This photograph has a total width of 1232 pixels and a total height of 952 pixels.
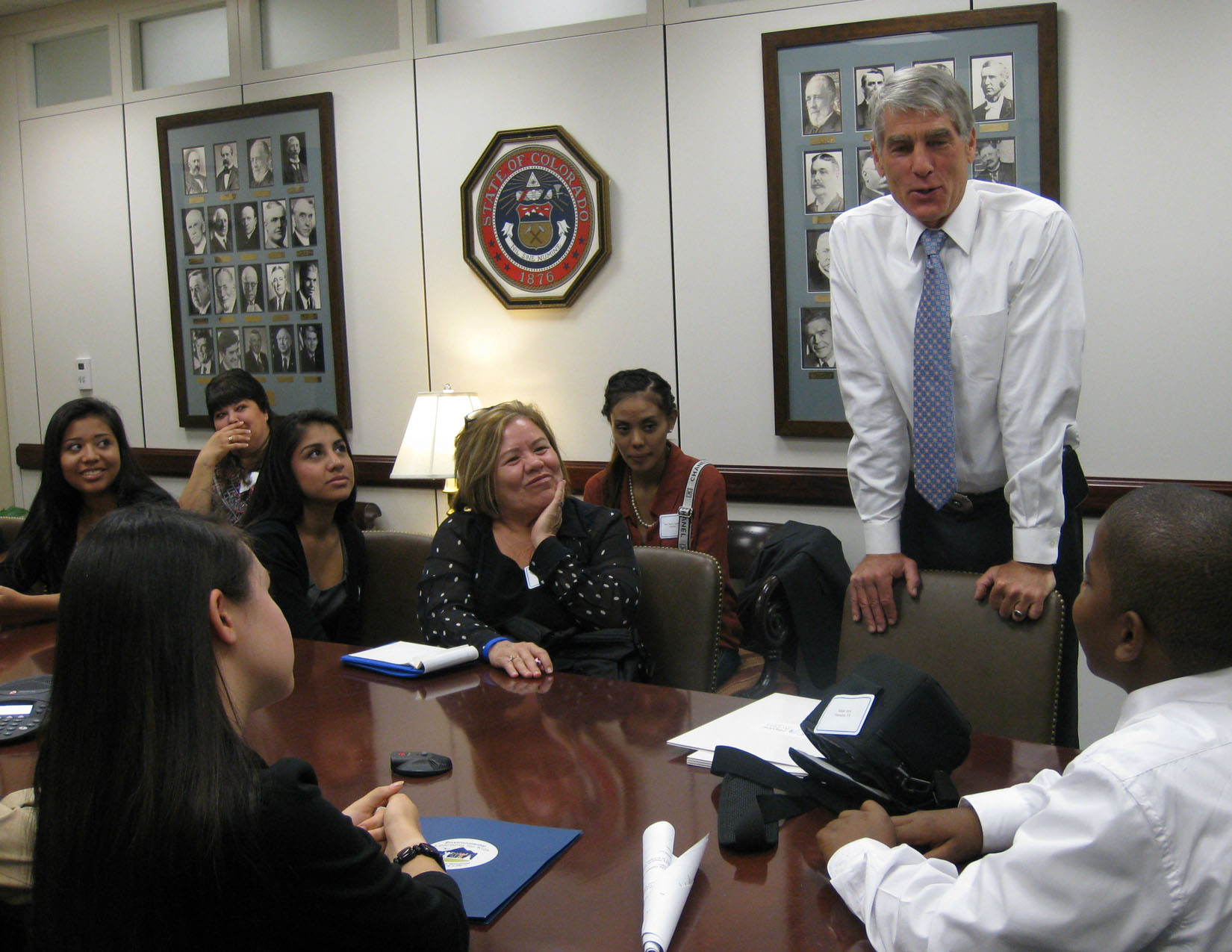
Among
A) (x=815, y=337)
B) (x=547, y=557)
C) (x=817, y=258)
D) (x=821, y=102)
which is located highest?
(x=821, y=102)

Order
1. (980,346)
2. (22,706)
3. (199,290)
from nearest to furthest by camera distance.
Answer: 1. (22,706)
2. (980,346)
3. (199,290)

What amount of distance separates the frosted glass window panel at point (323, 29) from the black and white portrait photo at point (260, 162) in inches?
14.8

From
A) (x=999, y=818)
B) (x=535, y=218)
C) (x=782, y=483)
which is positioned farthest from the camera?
(x=535, y=218)

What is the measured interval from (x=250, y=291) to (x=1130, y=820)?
479 cm

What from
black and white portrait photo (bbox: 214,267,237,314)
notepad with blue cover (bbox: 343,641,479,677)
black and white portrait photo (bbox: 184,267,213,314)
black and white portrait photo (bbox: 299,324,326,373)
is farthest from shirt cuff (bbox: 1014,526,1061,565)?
black and white portrait photo (bbox: 184,267,213,314)

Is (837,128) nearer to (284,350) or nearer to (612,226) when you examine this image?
(612,226)

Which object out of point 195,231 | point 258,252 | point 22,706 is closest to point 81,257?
point 195,231

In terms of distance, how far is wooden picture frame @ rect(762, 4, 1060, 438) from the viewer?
141 inches

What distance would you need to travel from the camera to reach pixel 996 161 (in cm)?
366

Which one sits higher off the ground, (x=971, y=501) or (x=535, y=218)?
(x=535, y=218)

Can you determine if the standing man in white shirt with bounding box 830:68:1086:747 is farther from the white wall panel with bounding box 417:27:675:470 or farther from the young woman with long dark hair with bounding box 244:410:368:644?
the white wall panel with bounding box 417:27:675:470

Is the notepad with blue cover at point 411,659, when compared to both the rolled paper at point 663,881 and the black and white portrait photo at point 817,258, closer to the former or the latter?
the rolled paper at point 663,881

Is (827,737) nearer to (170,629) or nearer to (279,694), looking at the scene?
(279,694)

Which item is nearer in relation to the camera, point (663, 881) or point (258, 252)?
point (663, 881)
